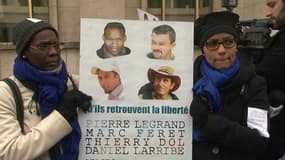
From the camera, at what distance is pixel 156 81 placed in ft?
8.98

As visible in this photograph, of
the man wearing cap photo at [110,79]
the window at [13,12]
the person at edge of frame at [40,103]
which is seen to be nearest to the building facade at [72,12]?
the window at [13,12]

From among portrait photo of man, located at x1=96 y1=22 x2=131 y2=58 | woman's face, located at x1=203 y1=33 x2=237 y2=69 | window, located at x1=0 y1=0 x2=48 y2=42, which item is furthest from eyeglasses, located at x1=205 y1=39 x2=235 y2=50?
window, located at x1=0 y1=0 x2=48 y2=42

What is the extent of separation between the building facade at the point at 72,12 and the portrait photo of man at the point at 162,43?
305 inches

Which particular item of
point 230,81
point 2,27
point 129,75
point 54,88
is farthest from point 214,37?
point 2,27

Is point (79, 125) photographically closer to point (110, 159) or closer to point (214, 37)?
point (110, 159)

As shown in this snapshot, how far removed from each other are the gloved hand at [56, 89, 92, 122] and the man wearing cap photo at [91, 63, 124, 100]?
19cm

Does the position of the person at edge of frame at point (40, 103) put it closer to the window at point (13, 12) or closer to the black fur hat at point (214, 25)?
the black fur hat at point (214, 25)

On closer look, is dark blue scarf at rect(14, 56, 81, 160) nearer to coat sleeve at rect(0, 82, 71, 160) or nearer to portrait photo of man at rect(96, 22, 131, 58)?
coat sleeve at rect(0, 82, 71, 160)

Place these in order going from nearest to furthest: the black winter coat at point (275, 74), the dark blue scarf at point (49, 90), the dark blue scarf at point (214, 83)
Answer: the dark blue scarf at point (49, 90) < the dark blue scarf at point (214, 83) < the black winter coat at point (275, 74)

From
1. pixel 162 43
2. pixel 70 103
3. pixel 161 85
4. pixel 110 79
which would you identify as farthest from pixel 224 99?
pixel 70 103

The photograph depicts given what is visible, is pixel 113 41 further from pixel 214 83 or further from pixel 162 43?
pixel 214 83

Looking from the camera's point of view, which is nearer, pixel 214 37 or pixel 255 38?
pixel 214 37

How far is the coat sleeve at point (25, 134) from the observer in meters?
2.36

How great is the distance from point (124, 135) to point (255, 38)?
4.43 ft
